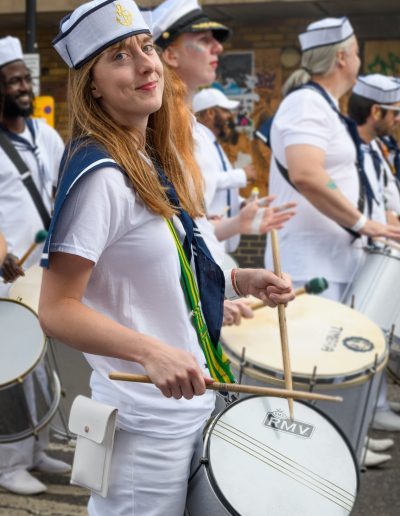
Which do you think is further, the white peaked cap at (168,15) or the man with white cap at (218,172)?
the man with white cap at (218,172)

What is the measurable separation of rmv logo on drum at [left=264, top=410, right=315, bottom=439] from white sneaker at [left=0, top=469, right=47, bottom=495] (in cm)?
253

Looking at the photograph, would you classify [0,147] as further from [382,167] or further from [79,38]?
[79,38]

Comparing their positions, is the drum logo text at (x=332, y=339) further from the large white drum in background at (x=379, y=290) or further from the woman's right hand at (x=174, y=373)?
the woman's right hand at (x=174, y=373)

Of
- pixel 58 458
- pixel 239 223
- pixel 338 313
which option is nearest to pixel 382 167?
pixel 239 223

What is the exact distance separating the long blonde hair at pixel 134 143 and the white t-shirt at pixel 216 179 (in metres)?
1.62

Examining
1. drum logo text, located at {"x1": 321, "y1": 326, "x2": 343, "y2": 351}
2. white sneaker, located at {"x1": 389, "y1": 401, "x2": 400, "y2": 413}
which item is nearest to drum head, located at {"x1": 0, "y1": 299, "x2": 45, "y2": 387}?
drum logo text, located at {"x1": 321, "y1": 326, "x2": 343, "y2": 351}

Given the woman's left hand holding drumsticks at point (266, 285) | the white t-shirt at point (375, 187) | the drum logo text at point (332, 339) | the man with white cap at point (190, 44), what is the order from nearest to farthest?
the woman's left hand holding drumsticks at point (266, 285) < the drum logo text at point (332, 339) < the man with white cap at point (190, 44) < the white t-shirt at point (375, 187)

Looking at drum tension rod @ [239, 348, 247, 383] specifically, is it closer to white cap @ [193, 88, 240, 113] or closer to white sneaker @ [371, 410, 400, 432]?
white sneaker @ [371, 410, 400, 432]

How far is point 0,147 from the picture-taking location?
4.79 meters

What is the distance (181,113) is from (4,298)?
1696mm

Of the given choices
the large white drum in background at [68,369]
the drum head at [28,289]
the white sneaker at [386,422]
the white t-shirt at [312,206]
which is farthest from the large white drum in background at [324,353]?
the white sneaker at [386,422]

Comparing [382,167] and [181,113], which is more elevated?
[181,113]

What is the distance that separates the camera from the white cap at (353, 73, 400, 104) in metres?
5.95

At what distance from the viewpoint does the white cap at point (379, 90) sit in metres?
Result: 5.95
